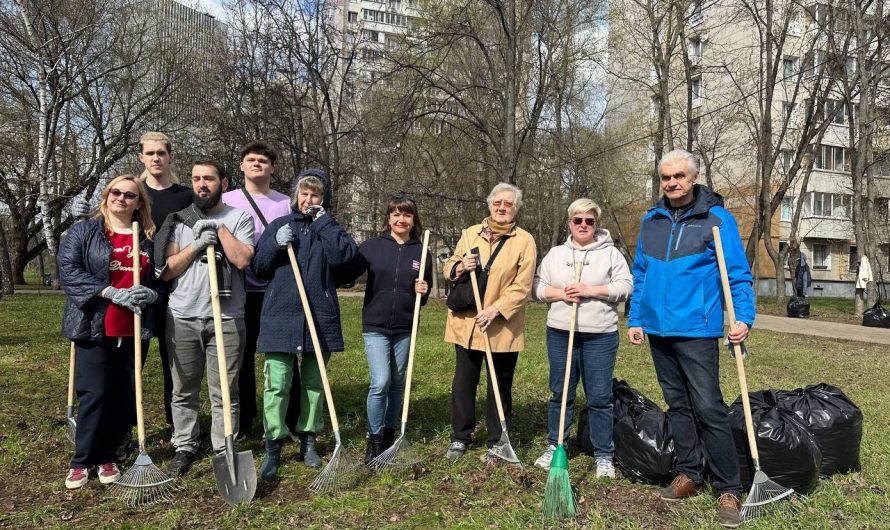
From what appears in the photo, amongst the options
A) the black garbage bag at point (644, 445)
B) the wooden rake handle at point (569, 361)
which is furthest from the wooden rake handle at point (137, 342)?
the black garbage bag at point (644, 445)

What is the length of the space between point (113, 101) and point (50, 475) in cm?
2222

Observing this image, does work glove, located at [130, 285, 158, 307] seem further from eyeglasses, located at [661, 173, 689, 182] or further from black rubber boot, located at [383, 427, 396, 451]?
eyeglasses, located at [661, 173, 689, 182]

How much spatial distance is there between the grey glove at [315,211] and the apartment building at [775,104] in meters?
13.2

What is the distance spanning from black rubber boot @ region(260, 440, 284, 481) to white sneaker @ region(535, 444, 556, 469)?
175cm

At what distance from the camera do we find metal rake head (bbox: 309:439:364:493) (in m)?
3.84

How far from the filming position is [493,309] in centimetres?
427

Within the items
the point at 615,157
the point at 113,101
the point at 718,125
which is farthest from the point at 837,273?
the point at 113,101

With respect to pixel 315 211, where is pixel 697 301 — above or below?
below

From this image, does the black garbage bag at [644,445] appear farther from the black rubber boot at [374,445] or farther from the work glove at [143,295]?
the work glove at [143,295]

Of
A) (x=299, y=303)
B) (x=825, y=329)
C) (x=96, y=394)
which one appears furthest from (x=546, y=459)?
(x=825, y=329)

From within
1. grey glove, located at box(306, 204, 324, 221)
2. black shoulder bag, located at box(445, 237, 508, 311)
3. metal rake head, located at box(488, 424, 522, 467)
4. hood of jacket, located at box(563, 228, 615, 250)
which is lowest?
metal rake head, located at box(488, 424, 522, 467)

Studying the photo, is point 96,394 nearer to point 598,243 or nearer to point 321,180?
point 321,180

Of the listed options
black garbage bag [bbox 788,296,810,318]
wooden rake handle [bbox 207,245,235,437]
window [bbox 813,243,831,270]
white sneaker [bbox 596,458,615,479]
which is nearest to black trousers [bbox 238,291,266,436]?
wooden rake handle [bbox 207,245,235,437]

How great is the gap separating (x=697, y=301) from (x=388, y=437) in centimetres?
231
